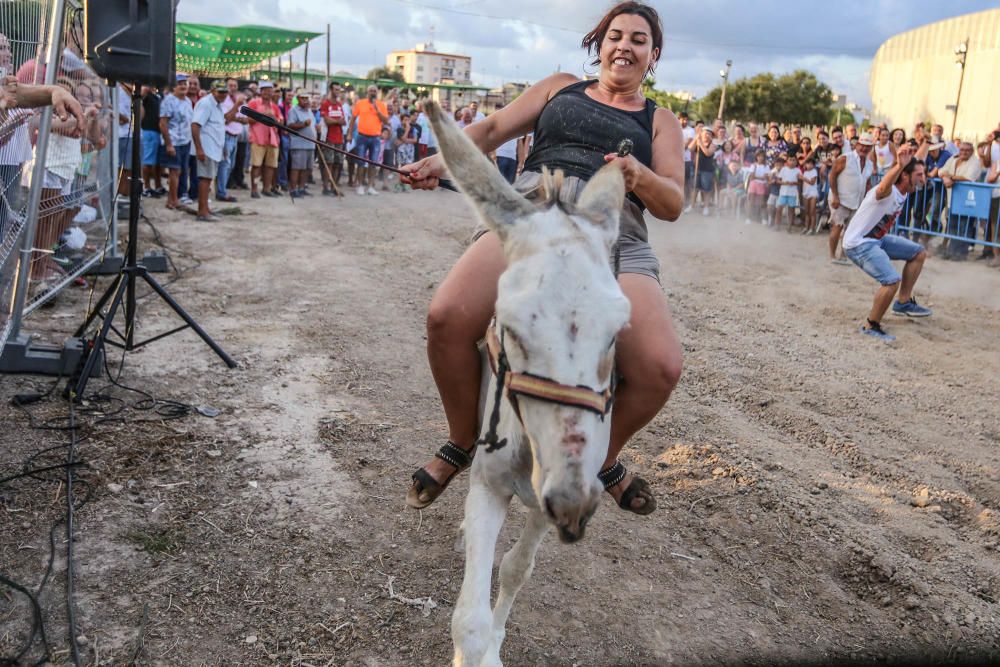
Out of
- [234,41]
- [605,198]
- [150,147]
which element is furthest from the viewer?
[234,41]

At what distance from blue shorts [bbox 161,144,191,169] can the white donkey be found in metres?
11.8

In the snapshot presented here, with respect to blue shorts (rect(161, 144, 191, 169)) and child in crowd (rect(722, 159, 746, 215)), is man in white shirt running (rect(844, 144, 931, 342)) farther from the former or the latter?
blue shorts (rect(161, 144, 191, 169))

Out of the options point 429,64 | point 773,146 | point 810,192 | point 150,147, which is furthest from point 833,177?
point 429,64

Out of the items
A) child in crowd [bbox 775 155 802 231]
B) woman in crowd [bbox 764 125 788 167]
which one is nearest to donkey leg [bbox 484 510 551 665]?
child in crowd [bbox 775 155 802 231]

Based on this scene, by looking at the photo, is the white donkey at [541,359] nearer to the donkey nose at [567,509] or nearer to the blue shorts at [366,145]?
the donkey nose at [567,509]

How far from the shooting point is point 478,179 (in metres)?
2.64

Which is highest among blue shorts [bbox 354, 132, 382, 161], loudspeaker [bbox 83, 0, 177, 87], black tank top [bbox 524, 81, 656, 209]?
blue shorts [bbox 354, 132, 382, 161]

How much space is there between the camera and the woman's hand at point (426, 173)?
3396mm

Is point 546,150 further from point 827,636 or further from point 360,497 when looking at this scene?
point 827,636

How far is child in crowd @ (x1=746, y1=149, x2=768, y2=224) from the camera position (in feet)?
59.5

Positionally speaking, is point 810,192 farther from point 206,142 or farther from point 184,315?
point 184,315

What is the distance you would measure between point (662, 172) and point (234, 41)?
27.5 metres

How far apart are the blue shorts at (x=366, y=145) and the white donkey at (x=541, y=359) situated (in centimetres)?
1702

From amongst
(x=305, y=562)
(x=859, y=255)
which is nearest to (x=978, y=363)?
(x=859, y=255)
